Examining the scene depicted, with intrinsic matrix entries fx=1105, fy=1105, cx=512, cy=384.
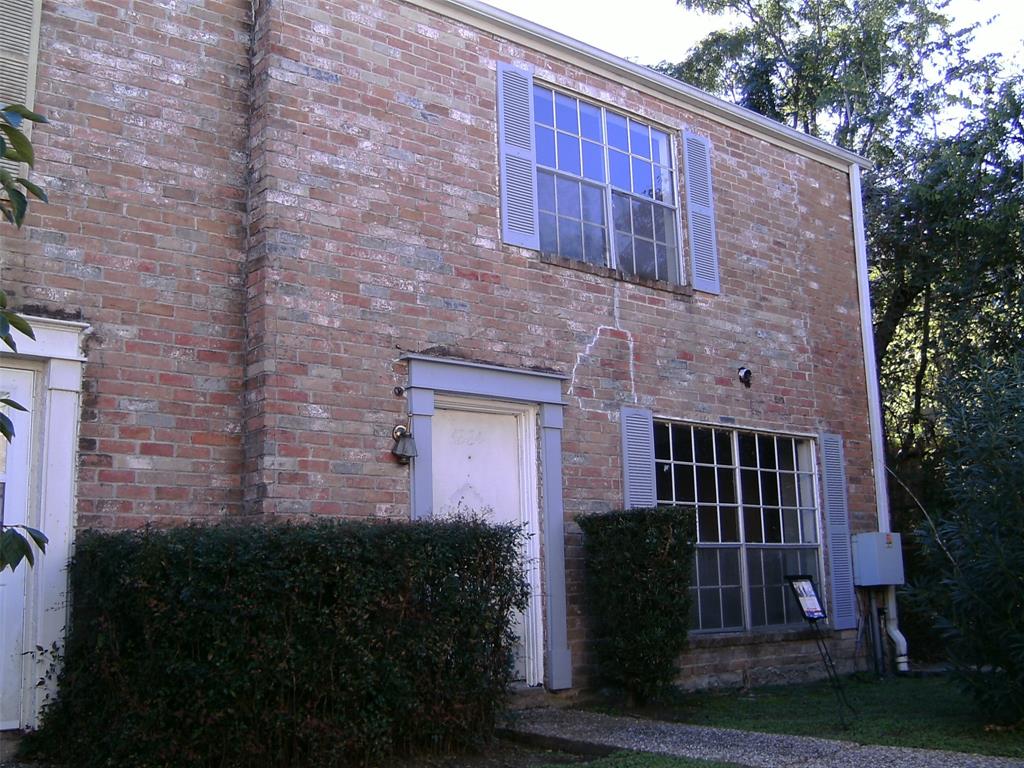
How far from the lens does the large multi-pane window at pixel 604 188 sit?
9.18m

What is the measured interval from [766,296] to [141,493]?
6.31 meters

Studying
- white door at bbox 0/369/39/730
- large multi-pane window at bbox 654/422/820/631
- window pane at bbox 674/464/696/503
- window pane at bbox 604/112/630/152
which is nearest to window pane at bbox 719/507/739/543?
large multi-pane window at bbox 654/422/820/631

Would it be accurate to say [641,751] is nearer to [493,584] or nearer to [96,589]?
[493,584]

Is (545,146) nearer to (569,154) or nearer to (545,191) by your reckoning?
(569,154)

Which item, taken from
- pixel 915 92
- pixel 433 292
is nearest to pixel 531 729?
pixel 433 292

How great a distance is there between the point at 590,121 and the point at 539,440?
2968mm

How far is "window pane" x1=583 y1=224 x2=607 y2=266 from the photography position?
9.36 m

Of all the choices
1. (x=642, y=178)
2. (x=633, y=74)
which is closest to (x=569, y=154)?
(x=642, y=178)

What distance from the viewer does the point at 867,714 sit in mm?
7926

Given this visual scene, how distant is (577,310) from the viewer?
9016 millimetres

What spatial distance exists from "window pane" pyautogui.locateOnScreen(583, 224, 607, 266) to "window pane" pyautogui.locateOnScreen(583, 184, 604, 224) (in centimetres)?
7

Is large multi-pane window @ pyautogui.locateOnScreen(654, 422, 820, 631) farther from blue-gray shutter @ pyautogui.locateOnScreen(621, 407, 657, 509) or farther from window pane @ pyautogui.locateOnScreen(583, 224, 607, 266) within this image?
window pane @ pyautogui.locateOnScreen(583, 224, 607, 266)

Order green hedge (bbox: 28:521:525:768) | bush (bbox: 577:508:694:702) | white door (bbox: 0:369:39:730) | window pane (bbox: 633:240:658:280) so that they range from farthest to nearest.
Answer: window pane (bbox: 633:240:658:280) < bush (bbox: 577:508:694:702) < white door (bbox: 0:369:39:730) < green hedge (bbox: 28:521:525:768)

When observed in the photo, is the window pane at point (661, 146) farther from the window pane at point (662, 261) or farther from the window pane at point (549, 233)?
the window pane at point (549, 233)
